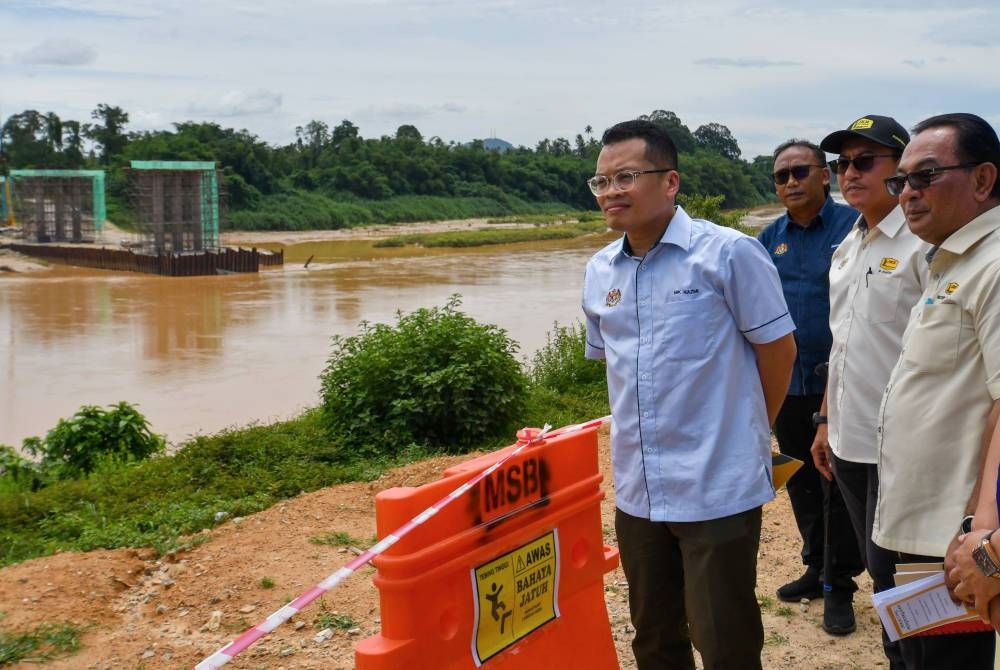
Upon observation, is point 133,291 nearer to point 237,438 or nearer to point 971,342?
point 237,438

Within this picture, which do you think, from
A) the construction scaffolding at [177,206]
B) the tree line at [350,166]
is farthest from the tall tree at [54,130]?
the construction scaffolding at [177,206]

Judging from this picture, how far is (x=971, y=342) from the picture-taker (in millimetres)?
2246

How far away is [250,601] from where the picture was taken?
4.45 metres

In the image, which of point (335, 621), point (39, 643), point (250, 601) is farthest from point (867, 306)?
point (39, 643)

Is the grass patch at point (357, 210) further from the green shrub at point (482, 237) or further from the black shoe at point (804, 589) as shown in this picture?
the black shoe at point (804, 589)

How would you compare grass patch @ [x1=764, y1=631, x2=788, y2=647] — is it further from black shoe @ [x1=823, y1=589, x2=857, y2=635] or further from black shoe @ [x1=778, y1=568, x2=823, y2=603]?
black shoe @ [x1=778, y1=568, x2=823, y2=603]

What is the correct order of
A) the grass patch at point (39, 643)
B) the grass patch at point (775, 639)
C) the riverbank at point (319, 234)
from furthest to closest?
the riverbank at point (319, 234)
the grass patch at point (39, 643)
the grass patch at point (775, 639)

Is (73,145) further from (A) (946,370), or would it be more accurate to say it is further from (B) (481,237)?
(A) (946,370)

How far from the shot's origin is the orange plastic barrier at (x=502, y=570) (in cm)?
246

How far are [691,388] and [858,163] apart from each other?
123 cm

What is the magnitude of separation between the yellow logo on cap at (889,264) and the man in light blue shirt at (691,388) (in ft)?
1.96

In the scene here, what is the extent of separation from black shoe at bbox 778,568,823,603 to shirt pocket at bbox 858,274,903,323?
4.74 ft

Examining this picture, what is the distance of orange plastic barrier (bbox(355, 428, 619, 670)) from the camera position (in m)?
2.46

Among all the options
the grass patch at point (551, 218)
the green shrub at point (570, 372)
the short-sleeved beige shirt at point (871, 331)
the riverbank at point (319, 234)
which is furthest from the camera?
the grass patch at point (551, 218)
